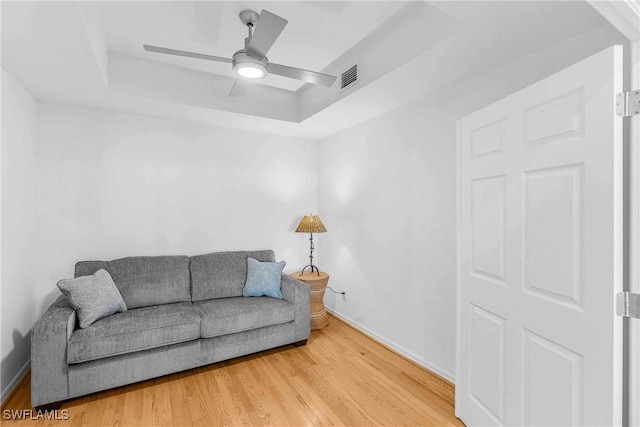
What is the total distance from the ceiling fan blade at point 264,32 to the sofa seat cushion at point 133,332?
2.14 metres

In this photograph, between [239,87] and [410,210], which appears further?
[410,210]

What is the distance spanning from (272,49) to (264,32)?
0.88m

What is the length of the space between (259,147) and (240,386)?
2.75 m

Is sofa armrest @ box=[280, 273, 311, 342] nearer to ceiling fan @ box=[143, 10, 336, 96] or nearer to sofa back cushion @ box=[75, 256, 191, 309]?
sofa back cushion @ box=[75, 256, 191, 309]

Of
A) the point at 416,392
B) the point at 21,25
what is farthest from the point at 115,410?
the point at 21,25

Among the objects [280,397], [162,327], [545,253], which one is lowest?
[280,397]

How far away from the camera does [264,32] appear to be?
5.75 feet

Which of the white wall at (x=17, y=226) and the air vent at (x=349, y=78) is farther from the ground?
the air vent at (x=349, y=78)

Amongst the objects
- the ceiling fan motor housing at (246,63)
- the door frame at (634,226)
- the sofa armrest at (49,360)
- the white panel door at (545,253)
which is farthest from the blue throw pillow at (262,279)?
the door frame at (634,226)

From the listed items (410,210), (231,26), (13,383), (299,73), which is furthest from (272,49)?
(13,383)

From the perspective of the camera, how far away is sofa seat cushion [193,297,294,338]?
266 centimetres

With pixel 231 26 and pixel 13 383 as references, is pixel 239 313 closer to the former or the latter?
pixel 13 383

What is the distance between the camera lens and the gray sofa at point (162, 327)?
210 centimetres

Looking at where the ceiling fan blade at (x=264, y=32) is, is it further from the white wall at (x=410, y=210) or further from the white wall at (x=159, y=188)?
the white wall at (x=159, y=188)
